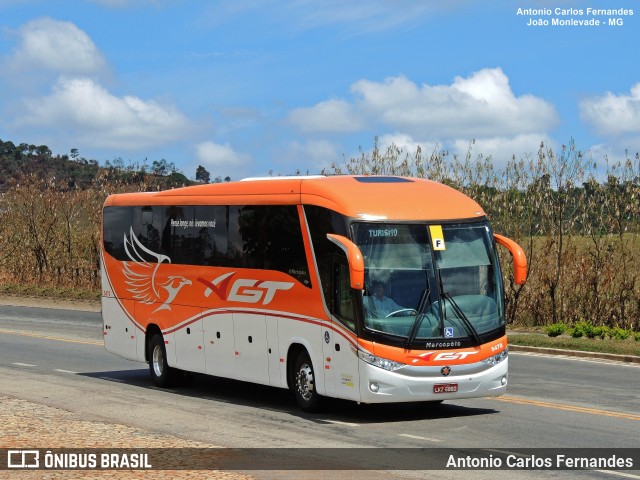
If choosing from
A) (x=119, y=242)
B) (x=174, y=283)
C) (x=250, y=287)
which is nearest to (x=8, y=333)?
(x=119, y=242)

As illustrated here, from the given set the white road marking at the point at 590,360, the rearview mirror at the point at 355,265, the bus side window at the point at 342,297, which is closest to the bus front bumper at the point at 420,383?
the bus side window at the point at 342,297

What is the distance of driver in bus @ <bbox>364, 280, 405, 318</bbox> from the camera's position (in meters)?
15.5

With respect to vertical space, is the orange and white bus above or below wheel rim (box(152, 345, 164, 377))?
above

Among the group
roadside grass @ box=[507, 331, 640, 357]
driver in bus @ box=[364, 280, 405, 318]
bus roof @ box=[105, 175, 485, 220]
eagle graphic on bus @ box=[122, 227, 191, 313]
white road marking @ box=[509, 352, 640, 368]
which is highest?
bus roof @ box=[105, 175, 485, 220]

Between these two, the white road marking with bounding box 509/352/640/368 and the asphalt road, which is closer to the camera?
the asphalt road

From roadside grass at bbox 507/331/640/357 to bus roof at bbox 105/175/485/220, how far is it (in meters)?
10.00

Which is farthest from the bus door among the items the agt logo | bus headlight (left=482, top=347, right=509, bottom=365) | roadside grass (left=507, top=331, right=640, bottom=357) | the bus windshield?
roadside grass (left=507, top=331, right=640, bottom=357)

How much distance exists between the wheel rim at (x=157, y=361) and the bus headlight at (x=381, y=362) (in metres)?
6.38

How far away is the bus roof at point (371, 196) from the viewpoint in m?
16.1

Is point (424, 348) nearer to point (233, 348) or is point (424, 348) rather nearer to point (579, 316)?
point (233, 348)

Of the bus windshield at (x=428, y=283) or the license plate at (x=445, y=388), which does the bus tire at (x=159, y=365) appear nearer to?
the bus windshield at (x=428, y=283)

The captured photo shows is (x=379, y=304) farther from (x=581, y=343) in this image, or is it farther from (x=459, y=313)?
(x=581, y=343)

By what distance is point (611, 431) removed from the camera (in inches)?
578

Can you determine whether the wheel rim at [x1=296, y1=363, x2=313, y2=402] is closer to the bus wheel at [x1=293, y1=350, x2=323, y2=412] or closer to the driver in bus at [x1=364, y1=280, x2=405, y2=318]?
the bus wheel at [x1=293, y1=350, x2=323, y2=412]
